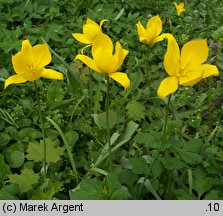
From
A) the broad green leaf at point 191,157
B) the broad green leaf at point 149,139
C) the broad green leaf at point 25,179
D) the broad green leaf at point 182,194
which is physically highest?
the broad green leaf at point 149,139

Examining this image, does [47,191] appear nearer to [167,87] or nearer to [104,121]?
[104,121]

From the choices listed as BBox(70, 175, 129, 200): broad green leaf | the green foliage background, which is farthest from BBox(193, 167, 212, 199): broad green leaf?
BBox(70, 175, 129, 200): broad green leaf

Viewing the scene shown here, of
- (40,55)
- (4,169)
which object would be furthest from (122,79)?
(4,169)

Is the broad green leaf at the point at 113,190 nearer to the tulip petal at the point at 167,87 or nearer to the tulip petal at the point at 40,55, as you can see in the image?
the tulip petal at the point at 167,87

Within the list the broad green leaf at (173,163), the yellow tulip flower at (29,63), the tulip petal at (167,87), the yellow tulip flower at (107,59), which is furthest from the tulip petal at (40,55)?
the broad green leaf at (173,163)

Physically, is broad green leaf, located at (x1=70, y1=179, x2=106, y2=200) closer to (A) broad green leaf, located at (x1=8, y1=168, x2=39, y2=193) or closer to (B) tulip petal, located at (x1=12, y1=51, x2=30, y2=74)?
(A) broad green leaf, located at (x1=8, y1=168, x2=39, y2=193)

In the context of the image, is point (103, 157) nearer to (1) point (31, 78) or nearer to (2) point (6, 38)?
(1) point (31, 78)
